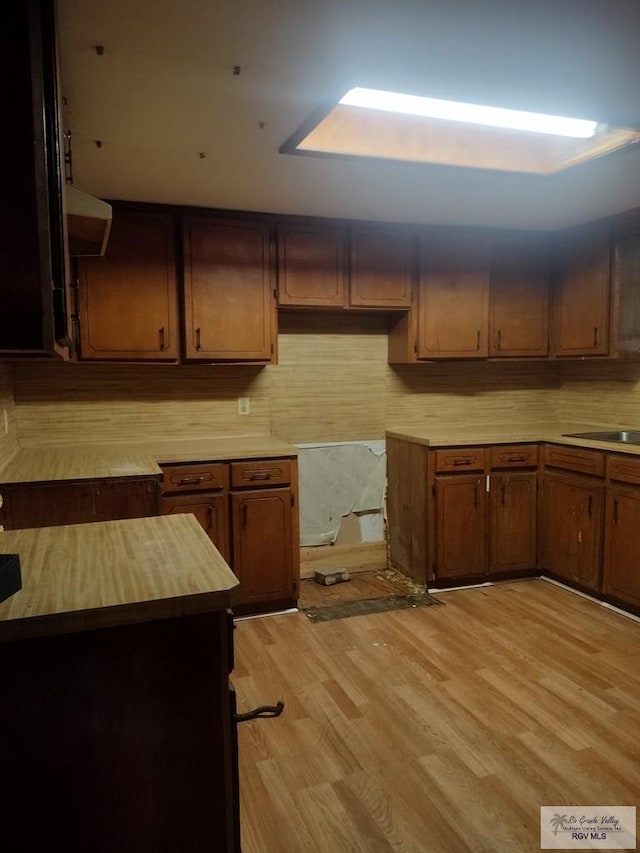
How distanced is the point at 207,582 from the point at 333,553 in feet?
9.08

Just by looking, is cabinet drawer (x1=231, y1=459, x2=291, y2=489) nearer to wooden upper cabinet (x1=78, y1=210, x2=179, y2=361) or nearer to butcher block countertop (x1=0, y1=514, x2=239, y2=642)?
wooden upper cabinet (x1=78, y1=210, x2=179, y2=361)

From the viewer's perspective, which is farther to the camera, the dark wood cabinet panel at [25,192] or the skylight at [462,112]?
the skylight at [462,112]

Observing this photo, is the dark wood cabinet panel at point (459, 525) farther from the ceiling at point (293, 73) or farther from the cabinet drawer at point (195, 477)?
the ceiling at point (293, 73)

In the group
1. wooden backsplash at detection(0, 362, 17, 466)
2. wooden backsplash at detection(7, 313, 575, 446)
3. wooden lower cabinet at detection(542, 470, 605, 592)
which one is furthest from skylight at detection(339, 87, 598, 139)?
wooden backsplash at detection(0, 362, 17, 466)

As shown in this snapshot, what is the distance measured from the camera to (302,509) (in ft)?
12.3

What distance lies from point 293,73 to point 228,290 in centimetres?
157

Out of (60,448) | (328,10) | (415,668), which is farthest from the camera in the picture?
(60,448)

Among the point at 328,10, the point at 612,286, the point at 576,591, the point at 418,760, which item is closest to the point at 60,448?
the point at 418,760

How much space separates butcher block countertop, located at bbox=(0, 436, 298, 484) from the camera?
2.46 meters

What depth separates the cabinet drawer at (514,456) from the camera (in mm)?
3531

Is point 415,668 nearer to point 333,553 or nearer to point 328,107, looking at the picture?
point 333,553

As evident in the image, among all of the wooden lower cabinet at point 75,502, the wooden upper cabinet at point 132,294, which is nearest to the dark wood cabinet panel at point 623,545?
the wooden lower cabinet at point 75,502

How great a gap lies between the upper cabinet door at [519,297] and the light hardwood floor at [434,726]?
166 centimetres

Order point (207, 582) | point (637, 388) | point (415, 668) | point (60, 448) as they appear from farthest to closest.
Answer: point (637, 388) → point (60, 448) → point (415, 668) → point (207, 582)
